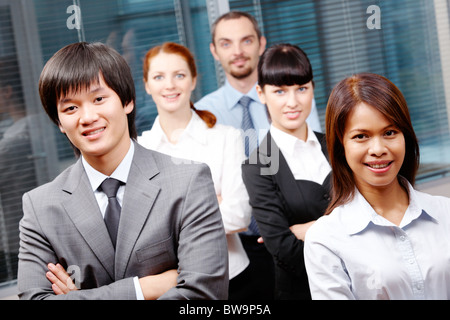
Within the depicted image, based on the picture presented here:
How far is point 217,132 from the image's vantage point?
209 centimetres

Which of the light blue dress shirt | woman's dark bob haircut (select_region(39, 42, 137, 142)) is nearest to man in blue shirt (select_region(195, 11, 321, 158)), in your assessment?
the light blue dress shirt

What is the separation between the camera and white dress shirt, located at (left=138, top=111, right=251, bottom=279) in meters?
1.93

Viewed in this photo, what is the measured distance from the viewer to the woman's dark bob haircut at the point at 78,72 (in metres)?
1.53

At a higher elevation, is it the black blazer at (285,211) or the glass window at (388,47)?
the glass window at (388,47)

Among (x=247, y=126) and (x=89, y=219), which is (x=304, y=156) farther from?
(x=89, y=219)

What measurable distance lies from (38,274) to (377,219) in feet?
3.05

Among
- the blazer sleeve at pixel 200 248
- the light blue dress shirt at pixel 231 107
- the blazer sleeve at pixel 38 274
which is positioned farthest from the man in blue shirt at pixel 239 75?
the blazer sleeve at pixel 38 274

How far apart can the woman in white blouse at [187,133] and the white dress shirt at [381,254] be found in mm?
625

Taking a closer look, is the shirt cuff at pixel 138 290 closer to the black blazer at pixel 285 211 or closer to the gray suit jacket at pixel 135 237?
the gray suit jacket at pixel 135 237

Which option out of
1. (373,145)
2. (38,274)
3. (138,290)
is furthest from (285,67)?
(38,274)

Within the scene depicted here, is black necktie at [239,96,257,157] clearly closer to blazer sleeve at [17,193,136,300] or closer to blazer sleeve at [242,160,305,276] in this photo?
blazer sleeve at [242,160,305,276]

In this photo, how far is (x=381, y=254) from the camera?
4.37 ft
